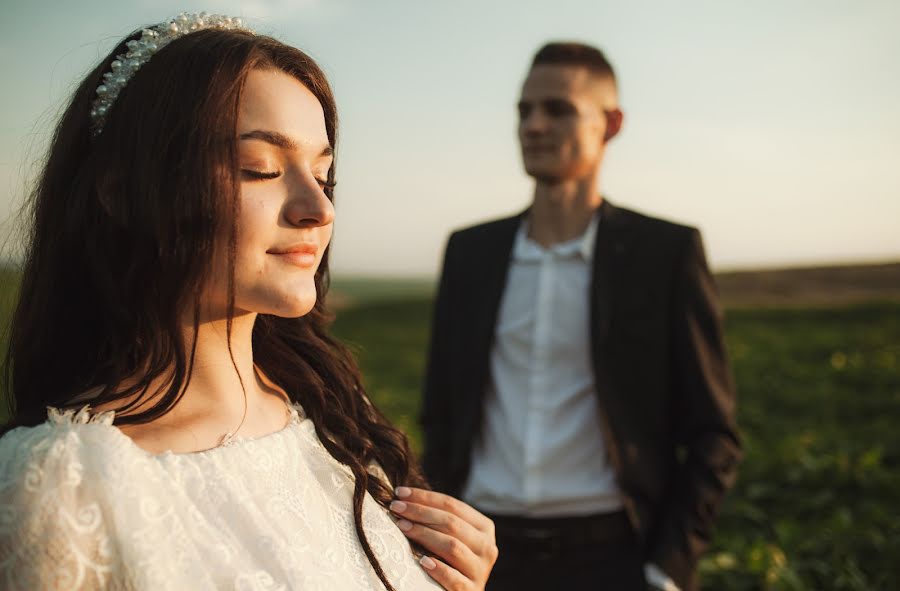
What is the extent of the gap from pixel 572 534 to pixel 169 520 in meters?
2.35

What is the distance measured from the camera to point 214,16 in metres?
2.05

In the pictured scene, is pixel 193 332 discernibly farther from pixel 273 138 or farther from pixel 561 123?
pixel 561 123

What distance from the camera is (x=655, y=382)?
3.64 metres

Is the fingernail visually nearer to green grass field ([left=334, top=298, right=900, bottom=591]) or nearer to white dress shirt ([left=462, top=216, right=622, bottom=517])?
green grass field ([left=334, top=298, right=900, bottom=591])

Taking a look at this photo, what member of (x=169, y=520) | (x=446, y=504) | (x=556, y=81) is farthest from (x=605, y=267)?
(x=169, y=520)

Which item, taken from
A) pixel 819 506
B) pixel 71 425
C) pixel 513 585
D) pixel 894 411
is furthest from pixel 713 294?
pixel 894 411

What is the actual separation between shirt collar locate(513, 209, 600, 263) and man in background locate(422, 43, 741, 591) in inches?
0.4

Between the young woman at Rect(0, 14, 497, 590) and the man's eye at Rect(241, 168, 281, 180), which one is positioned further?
the man's eye at Rect(241, 168, 281, 180)

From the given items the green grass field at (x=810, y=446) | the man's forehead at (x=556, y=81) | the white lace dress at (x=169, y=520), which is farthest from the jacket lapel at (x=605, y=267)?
the white lace dress at (x=169, y=520)

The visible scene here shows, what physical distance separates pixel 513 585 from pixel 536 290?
1427mm

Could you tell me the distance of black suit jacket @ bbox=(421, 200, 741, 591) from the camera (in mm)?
3529

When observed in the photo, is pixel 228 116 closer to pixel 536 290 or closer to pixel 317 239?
pixel 317 239

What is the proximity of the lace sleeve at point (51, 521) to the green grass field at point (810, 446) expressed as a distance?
149cm

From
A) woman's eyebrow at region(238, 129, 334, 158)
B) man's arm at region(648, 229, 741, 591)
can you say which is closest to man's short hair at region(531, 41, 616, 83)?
man's arm at region(648, 229, 741, 591)
